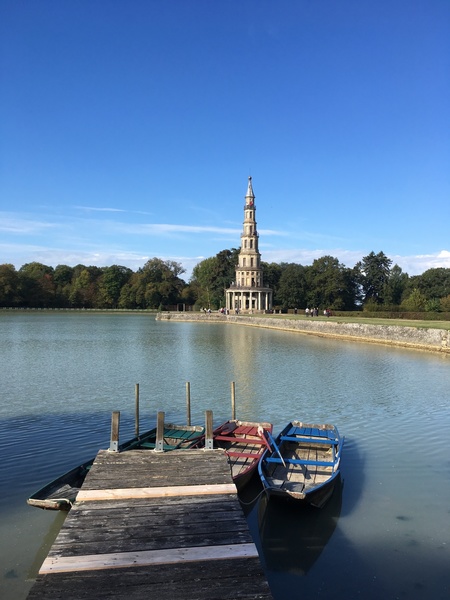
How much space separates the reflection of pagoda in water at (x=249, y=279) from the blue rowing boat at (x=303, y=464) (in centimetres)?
9001

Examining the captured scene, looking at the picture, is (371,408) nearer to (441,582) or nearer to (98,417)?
(98,417)

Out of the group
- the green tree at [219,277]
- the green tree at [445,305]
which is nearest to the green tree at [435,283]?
the green tree at [445,305]

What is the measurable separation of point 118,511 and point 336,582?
3.64 metres

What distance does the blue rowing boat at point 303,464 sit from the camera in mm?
9492

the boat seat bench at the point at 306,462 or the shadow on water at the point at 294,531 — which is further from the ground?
the boat seat bench at the point at 306,462

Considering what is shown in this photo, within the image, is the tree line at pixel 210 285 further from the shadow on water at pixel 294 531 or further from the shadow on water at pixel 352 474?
the shadow on water at pixel 294 531

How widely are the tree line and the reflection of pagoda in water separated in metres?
5.51

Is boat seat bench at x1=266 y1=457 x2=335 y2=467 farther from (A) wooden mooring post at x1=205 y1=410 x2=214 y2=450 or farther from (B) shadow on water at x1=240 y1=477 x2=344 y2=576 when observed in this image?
(A) wooden mooring post at x1=205 y1=410 x2=214 y2=450

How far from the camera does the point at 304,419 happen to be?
17328mm

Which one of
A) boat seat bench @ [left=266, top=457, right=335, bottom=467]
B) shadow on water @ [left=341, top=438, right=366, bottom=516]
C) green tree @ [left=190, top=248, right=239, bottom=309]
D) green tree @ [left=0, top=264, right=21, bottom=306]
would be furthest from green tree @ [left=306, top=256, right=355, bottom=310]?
boat seat bench @ [left=266, top=457, right=335, bottom=467]

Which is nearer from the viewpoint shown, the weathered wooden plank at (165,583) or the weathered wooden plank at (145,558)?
the weathered wooden plank at (165,583)

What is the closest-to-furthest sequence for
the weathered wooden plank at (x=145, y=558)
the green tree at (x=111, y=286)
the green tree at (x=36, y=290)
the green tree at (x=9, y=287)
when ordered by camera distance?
1. the weathered wooden plank at (x=145, y=558)
2. the green tree at (x=9, y=287)
3. the green tree at (x=36, y=290)
4. the green tree at (x=111, y=286)

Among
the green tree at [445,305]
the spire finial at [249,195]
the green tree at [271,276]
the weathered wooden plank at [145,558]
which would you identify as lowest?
the weathered wooden plank at [145,558]

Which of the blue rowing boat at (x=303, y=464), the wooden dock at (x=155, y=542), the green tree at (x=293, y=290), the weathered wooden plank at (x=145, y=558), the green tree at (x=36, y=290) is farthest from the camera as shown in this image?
the green tree at (x=36, y=290)
